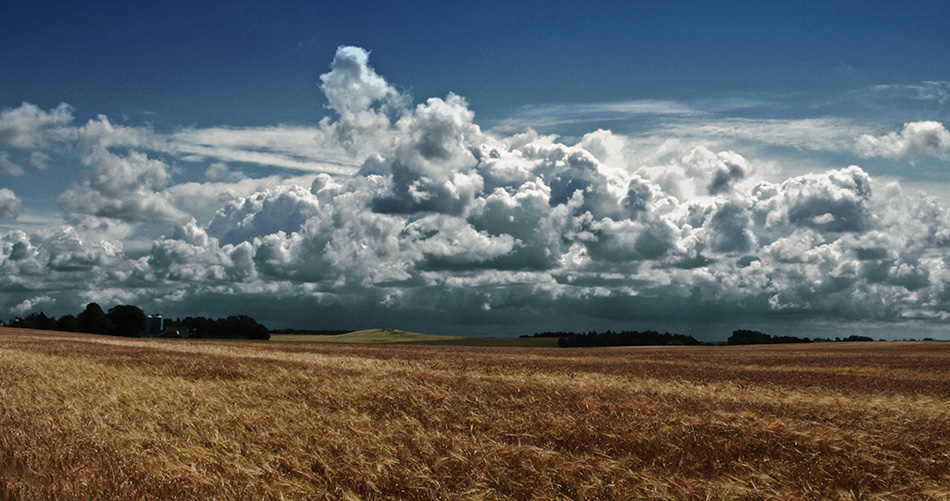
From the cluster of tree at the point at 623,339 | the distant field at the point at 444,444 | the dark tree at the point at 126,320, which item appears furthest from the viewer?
the dark tree at the point at 126,320

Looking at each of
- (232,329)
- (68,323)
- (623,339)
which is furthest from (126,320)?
(623,339)

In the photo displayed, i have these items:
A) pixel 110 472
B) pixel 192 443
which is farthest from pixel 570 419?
pixel 110 472

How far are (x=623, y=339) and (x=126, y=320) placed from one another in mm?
92946

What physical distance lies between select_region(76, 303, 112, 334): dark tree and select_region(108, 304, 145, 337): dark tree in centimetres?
94

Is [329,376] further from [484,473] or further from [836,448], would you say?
[836,448]

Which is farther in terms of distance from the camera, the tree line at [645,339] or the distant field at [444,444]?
the tree line at [645,339]

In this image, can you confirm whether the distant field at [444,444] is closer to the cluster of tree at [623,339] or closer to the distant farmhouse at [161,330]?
the cluster of tree at [623,339]

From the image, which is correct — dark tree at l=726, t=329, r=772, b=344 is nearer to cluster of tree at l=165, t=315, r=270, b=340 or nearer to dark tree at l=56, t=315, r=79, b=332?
cluster of tree at l=165, t=315, r=270, b=340

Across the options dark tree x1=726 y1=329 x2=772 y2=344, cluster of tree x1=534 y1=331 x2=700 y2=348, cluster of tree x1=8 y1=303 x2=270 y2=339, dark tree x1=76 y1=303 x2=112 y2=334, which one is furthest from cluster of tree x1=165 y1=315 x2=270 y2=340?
dark tree x1=726 y1=329 x2=772 y2=344

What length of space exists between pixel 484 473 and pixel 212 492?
9.45ft

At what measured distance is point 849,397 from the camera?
662 inches

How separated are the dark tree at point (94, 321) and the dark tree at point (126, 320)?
94 centimetres

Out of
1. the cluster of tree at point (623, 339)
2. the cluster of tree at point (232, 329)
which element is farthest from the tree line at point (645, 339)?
the cluster of tree at point (232, 329)

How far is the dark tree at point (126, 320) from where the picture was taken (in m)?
117
